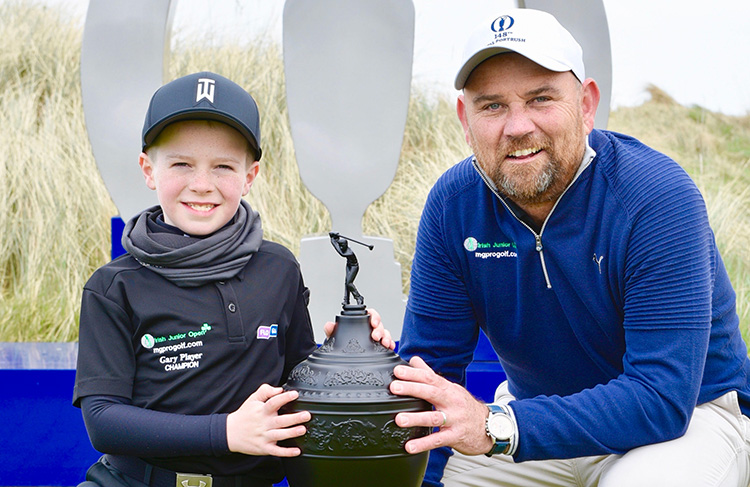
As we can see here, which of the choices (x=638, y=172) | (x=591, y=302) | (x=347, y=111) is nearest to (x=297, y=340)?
(x=591, y=302)

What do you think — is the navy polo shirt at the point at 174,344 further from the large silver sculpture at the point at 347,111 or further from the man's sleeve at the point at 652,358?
the large silver sculpture at the point at 347,111

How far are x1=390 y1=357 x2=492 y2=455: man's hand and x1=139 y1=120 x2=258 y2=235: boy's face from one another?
660 millimetres

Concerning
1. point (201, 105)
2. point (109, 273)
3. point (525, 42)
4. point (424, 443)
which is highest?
point (525, 42)

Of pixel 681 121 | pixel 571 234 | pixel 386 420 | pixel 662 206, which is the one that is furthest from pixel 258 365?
pixel 681 121

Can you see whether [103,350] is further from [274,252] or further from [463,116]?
[463,116]

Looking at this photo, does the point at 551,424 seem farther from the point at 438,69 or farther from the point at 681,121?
the point at 681,121

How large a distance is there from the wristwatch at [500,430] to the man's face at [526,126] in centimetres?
64

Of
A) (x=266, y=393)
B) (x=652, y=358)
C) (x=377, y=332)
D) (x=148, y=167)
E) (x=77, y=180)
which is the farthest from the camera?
(x=77, y=180)

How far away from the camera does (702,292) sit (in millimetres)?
2127

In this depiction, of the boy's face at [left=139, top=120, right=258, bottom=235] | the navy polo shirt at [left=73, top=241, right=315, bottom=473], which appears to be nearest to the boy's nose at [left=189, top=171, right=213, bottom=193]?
the boy's face at [left=139, top=120, right=258, bottom=235]

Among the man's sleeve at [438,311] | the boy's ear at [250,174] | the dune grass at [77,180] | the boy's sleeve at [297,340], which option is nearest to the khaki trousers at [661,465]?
the man's sleeve at [438,311]

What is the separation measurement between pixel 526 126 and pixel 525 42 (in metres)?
0.23

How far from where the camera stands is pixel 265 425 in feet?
5.86

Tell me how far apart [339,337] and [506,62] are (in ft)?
3.23
